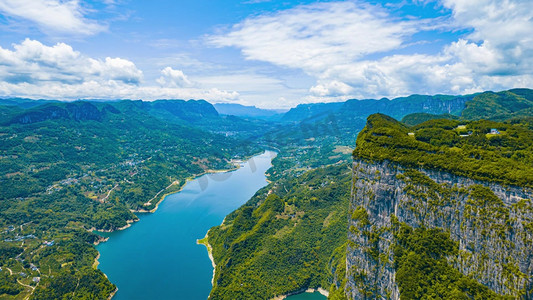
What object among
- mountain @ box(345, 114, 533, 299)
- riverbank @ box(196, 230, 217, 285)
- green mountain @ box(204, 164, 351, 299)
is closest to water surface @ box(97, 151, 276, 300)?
riverbank @ box(196, 230, 217, 285)

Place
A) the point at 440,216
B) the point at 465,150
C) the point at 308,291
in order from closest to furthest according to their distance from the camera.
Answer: the point at 440,216 < the point at 465,150 < the point at 308,291

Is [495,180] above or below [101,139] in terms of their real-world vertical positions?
above

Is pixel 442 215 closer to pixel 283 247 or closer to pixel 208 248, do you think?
pixel 283 247

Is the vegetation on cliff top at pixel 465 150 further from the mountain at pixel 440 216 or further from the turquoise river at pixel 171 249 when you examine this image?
the turquoise river at pixel 171 249

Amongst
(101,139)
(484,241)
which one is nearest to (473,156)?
(484,241)

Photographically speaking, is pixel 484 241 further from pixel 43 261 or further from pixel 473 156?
pixel 43 261

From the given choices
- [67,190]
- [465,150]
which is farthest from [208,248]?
[67,190]

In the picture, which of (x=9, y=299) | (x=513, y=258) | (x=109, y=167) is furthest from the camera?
(x=109, y=167)
